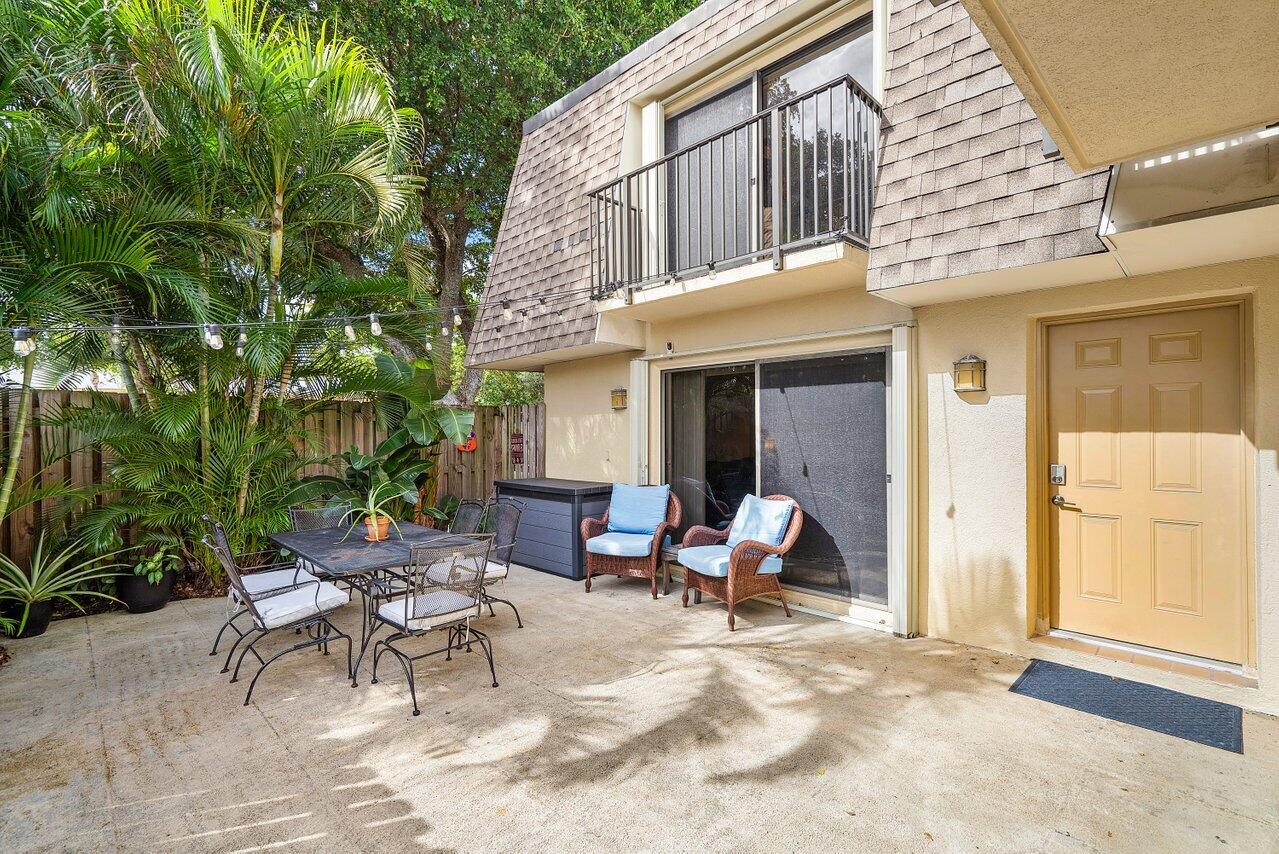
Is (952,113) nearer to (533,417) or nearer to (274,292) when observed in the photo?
(274,292)

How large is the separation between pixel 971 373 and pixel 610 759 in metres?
3.41

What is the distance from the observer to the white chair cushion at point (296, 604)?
372 centimetres

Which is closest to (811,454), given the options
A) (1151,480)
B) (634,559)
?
(634,559)

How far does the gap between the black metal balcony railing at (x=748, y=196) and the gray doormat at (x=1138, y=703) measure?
3.08 m

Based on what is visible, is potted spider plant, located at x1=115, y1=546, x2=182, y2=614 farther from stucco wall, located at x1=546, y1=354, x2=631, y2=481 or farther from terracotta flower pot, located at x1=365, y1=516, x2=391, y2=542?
stucco wall, located at x1=546, y1=354, x2=631, y2=481

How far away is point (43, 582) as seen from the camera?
→ 4.90 meters

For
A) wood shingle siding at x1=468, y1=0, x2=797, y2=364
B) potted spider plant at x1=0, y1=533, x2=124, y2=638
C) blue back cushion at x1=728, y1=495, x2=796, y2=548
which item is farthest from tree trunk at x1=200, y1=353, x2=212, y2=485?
blue back cushion at x1=728, y1=495, x2=796, y2=548

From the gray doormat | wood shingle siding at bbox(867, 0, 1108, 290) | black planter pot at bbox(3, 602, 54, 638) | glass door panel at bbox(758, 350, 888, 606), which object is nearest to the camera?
the gray doormat

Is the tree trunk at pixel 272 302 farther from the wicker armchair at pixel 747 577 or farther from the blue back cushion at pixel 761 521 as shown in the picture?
the blue back cushion at pixel 761 521

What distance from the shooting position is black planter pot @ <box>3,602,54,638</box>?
4770 mm

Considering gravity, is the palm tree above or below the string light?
above

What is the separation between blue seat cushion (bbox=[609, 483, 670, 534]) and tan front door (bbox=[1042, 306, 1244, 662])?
3.25 meters

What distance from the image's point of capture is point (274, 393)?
6234 mm

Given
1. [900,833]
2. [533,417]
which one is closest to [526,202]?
[533,417]
